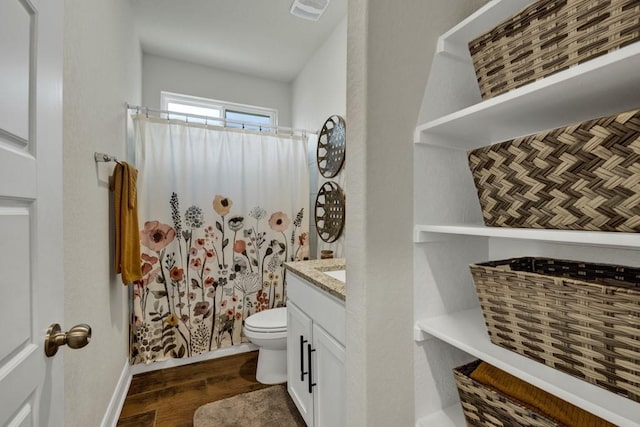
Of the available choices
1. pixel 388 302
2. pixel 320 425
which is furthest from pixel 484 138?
pixel 320 425

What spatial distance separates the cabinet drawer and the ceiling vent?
1.83 metres

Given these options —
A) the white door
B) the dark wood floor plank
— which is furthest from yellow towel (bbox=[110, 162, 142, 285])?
the white door

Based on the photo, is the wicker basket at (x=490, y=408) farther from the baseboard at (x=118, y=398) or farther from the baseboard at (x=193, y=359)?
the baseboard at (x=193, y=359)

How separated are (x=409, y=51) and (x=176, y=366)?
103 inches

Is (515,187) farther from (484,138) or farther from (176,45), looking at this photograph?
(176,45)

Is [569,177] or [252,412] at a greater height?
[569,177]

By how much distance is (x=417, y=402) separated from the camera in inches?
36.5

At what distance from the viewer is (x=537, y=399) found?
0.70 metres

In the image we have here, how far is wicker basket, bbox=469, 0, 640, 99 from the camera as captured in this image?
0.53m

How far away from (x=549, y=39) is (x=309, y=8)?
1.86 meters

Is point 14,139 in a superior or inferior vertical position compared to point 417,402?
superior

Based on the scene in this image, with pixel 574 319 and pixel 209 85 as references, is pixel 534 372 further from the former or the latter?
pixel 209 85

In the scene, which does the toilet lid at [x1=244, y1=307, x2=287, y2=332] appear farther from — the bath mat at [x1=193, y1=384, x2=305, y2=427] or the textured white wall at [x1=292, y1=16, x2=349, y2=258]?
the textured white wall at [x1=292, y1=16, x2=349, y2=258]

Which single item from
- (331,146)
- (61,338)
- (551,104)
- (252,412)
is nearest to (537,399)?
(551,104)
